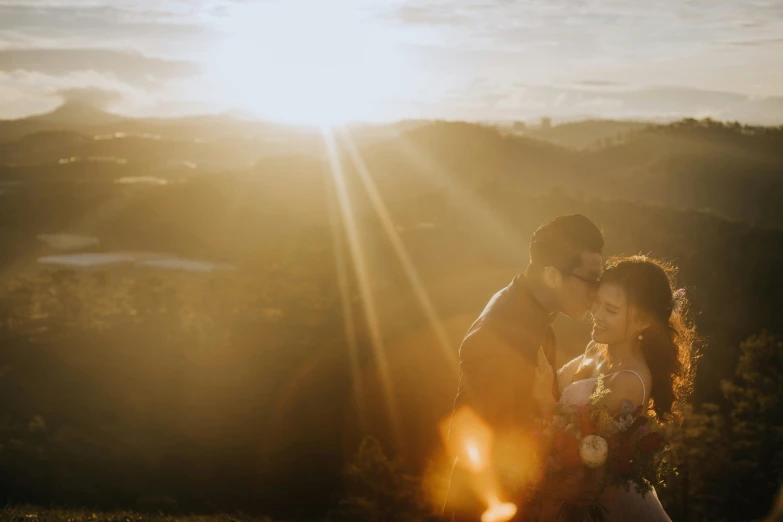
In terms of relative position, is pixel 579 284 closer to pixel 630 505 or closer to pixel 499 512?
pixel 499 512

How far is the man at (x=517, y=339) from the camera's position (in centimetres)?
487

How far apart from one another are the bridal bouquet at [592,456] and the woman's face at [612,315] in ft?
1.99

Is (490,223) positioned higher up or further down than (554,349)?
further down

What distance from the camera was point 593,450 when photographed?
5.50 m

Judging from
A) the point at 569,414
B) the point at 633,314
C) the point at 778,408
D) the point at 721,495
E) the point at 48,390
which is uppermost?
the point at 633,314

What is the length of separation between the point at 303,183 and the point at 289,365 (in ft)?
313

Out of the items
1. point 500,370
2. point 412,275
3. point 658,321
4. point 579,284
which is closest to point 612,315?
point 658,321

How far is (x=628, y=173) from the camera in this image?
445 feet

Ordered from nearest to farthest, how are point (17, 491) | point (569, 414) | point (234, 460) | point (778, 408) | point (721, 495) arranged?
1. point (569, 414)
2. point (721, 495)
3. point (778, 408)
4. point (17, 491)
5. point (234, 460)

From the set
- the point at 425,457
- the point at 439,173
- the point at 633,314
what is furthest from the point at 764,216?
the point at 633,314

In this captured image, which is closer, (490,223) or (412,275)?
(412,275)

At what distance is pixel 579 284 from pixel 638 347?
4.58 ft

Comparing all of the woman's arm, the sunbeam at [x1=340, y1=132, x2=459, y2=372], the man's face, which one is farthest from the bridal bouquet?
the sunbeam at [x1=340, y1=132, x2=459, y2=372]

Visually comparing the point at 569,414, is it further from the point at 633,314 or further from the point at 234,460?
the point at 234,460
